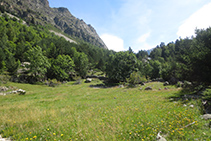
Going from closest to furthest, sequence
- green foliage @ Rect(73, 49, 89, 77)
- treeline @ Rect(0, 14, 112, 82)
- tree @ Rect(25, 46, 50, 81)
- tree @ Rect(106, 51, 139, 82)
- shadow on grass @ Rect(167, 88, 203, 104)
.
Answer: shadow on grass @ Rect(167, 88, 203, 104)
tree @ Rect(25, 46, 50, 81)
treeline @ Rect(0, 14, 112, 82)
tree @ Rect(106, 51, 139, 82)
green foliage @ Rect(73, 49, 89, 77)

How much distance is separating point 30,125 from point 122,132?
748cm

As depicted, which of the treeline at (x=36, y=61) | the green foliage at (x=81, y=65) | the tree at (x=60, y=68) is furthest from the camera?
the green foliage at (x=81, y=65)

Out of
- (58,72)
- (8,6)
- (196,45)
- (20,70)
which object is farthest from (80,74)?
(8,6)

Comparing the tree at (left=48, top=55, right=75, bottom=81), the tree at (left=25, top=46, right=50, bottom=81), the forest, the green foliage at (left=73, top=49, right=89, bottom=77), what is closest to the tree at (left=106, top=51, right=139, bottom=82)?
the forest

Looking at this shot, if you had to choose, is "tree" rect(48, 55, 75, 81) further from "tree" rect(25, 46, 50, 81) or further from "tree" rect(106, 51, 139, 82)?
"tree" rect(106, 51, 139, 82)

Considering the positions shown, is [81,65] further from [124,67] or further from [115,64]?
[124,67]

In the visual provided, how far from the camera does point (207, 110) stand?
9062 mm

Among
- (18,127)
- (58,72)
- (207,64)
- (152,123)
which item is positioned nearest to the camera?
(152,123)

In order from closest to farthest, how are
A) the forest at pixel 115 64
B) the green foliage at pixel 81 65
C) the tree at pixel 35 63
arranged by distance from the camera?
the forest at pixel 115 64 < the tree at pixel 35 63 < the green foliage at pixel 81 65

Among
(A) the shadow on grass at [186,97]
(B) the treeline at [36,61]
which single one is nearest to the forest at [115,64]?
(B) the treeline at [36,61]

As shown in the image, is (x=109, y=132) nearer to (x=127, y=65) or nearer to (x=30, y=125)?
(x=30, y=125)

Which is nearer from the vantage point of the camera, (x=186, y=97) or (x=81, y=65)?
(x=186, y=97)

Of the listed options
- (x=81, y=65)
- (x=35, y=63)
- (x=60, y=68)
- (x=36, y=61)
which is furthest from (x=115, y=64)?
(x=35, y=63)

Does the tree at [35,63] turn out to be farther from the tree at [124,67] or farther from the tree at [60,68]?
the tree at [124,67]
